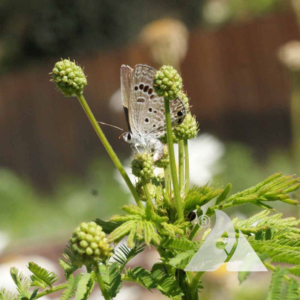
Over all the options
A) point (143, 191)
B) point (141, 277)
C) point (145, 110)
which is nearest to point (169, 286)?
point (141, 277)

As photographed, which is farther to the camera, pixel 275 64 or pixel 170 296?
pixel 275 64

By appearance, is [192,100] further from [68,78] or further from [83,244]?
[83,244]

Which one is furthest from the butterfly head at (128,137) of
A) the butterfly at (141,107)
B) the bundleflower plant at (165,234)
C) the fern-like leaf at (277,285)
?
the fern-like leaf at (277,285)

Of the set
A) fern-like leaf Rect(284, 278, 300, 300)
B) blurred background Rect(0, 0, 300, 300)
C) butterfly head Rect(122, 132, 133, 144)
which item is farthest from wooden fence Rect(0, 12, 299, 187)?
fern-like leaf Rect(284, 278, 300, 300)

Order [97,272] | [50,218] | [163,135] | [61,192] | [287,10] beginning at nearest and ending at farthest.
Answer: [97,272], [163,135], [50,218], [61,192], [287,10]

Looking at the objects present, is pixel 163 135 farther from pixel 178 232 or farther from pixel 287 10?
pixel 287 10

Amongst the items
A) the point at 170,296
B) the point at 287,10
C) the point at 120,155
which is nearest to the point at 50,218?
the point at 120,155

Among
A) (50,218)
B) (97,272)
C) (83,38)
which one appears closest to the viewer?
(97,272)
